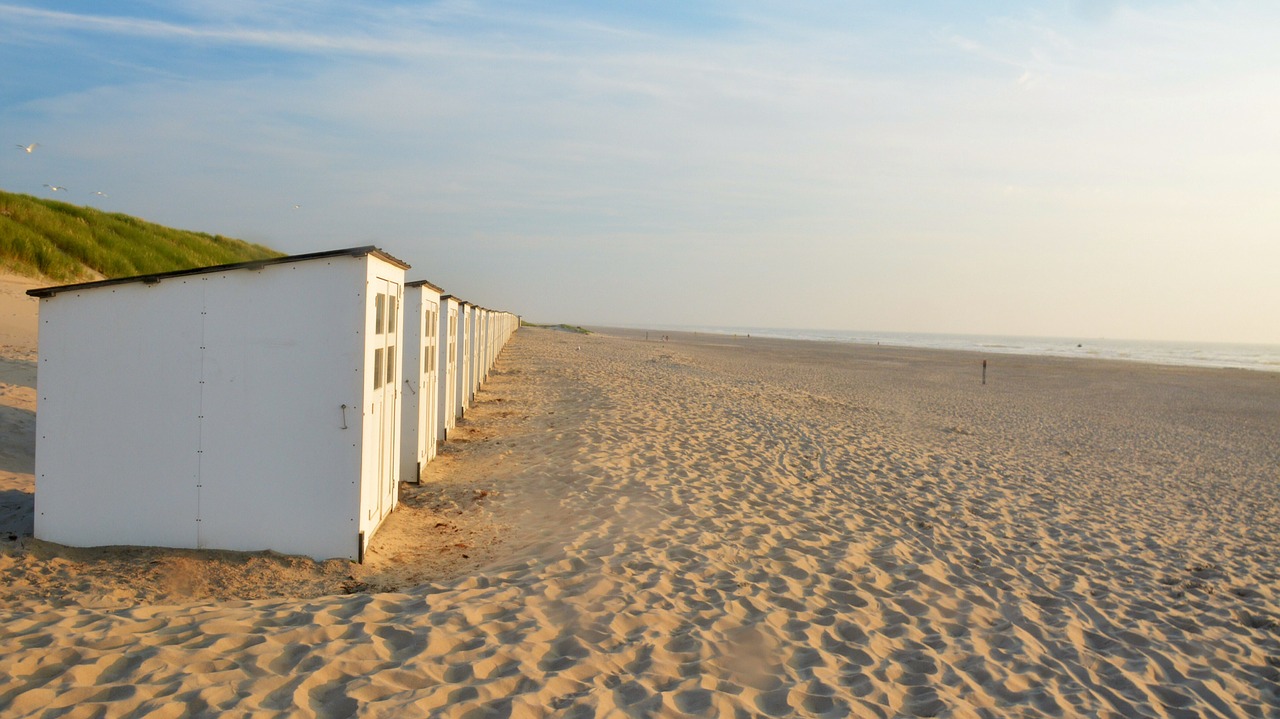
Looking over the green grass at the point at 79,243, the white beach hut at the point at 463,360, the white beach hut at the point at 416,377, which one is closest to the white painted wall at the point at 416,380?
the white beach hut at the point at 416,377

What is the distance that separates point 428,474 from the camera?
9023mm

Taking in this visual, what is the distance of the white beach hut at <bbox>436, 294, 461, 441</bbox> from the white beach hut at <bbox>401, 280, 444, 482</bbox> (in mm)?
1252

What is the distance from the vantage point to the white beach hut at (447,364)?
10.4 metres

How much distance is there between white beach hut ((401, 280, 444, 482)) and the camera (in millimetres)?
8188

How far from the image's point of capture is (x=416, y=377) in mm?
8305

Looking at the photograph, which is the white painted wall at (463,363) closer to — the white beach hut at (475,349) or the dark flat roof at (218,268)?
the white beach hut at (475,349)

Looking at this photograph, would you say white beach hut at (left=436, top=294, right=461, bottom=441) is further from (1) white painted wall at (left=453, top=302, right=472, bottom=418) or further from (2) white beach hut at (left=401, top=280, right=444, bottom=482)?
(2) white beach hut at (left=401, top=280, right=444, bottom=482)

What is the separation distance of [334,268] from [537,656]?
2994 millimetres

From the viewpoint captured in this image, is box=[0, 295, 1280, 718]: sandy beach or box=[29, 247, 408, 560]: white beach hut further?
box=[29, 247, 408, 560]: white beach hut

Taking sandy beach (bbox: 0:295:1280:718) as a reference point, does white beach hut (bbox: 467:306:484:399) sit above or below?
above

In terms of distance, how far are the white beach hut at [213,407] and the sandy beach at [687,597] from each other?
248 millimetres

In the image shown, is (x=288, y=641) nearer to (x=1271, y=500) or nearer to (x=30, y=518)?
(x=30, y=518)

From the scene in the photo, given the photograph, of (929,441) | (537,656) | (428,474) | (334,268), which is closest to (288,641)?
(537,656)

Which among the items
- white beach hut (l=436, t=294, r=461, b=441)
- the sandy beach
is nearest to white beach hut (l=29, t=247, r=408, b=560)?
the sandy beach
